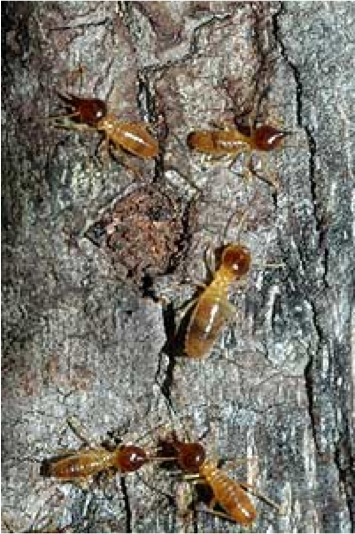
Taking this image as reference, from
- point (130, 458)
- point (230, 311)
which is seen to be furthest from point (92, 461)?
point (230, 311)

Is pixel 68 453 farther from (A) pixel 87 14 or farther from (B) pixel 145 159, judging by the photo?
(A) pixel 87 14

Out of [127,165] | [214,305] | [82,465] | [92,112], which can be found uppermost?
[92,112]

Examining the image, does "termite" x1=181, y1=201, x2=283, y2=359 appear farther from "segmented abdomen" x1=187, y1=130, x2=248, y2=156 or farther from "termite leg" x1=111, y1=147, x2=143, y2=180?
"termite leg" x1=111, y1=147, x2=143, y2=180

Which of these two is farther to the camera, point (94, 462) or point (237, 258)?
point (94, 462)

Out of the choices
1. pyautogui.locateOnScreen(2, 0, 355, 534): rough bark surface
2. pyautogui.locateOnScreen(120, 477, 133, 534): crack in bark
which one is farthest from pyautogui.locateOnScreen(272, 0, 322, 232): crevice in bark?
pyautogui.locateOnScreen(120, 477, 133, 534): crack in bark

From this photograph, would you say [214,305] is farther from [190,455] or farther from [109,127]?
[109,127]

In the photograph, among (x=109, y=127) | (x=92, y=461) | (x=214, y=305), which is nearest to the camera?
(x=214, y=305)

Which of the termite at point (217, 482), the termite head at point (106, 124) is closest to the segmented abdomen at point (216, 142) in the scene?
the termite head at point (106, 124)
